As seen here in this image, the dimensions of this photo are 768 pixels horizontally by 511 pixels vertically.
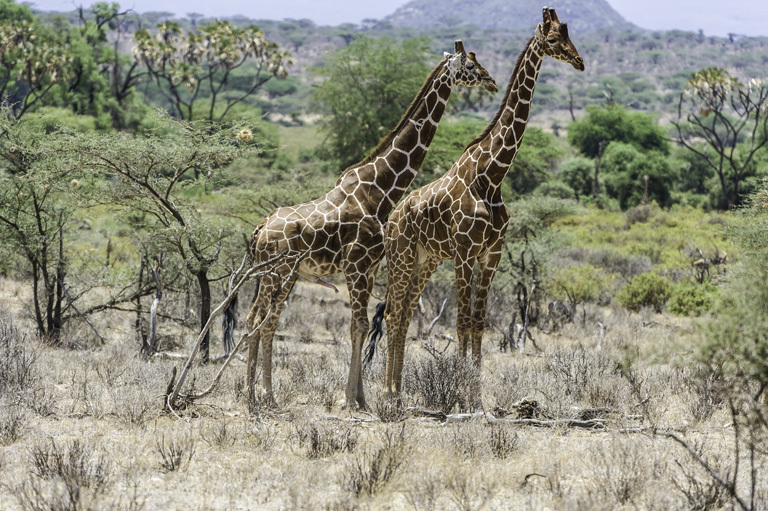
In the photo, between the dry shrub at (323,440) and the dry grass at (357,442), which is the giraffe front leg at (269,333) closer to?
the dry grass at (357,442)

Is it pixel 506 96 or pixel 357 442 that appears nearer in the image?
pixel 357 442

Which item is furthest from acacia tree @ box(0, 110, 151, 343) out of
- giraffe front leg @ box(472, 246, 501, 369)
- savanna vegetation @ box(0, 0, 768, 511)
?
giraffe front leg @ box(472, 246, 501, 369)

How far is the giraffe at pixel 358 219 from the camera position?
296 inches

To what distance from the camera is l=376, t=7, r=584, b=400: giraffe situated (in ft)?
23.5

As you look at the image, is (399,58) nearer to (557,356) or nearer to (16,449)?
(557,356)

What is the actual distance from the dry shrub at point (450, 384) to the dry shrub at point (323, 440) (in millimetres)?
1234

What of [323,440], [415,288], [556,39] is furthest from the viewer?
[415,288]

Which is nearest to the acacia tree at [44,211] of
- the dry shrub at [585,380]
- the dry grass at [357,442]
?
the dry grass at [357,442]

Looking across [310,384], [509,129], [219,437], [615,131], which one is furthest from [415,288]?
[615,131]

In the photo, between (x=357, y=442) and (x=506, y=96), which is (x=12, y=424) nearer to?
(x=357, y=442)

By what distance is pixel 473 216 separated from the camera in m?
7.19

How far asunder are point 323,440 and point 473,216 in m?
2.59

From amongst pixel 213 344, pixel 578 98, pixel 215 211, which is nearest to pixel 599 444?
pixel 213 344

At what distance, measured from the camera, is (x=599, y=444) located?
5.91 meters
